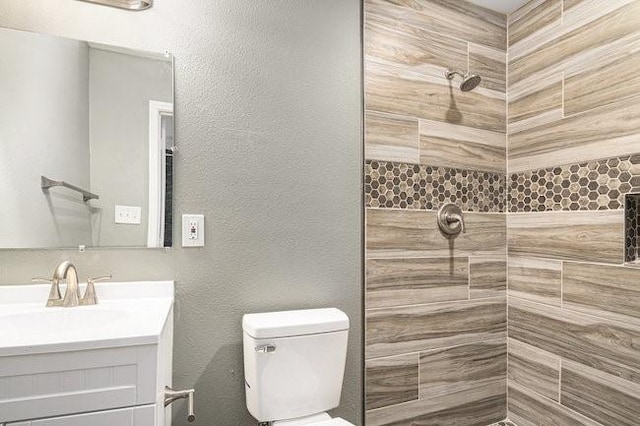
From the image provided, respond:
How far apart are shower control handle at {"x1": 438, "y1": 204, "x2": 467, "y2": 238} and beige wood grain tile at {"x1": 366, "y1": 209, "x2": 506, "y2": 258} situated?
3 cm

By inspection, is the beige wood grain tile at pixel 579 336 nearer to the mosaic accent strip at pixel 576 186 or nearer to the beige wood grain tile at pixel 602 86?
the mosaic accent strip at pixel 576 186

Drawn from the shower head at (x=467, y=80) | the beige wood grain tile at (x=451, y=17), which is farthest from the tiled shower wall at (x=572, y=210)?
the shower head at (x=467, y=80)

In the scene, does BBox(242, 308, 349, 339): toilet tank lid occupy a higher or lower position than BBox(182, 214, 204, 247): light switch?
lower

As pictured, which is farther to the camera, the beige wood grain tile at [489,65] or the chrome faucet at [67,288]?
the beige wood grain tile at [489,65]

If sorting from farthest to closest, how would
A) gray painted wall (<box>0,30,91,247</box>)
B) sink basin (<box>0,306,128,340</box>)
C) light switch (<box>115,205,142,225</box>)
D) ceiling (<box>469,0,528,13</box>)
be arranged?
ceiling (<box>469,0,528,13</box>)
light switch (<box>115,205,142,225</box>)
gray painted wall (<box>0,30,91,247</box>)
sink basin (<box>0,306,128,340</box>)

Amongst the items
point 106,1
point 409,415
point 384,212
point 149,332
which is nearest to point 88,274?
point 149,332

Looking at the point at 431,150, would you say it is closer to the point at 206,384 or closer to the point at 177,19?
the point at 177,19

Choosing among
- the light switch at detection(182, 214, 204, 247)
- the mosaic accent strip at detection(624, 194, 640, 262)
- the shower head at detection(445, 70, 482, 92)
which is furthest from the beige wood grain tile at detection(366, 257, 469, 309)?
the shower head at detection(445, 70, 482, 92)

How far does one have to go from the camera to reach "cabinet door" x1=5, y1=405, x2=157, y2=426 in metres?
0.88

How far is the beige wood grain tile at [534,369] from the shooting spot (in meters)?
1.70

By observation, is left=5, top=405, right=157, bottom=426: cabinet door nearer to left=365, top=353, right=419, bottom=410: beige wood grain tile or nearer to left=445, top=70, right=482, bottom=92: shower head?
left=365, top=353, right=419, bottom=410: beige wood grain tile

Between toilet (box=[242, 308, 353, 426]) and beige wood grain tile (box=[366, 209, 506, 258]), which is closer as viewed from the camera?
toilet (box=[242, 308, 353, 426])

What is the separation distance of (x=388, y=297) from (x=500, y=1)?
63.9 inches

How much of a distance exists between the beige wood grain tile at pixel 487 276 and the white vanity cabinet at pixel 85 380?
4.98 feet
